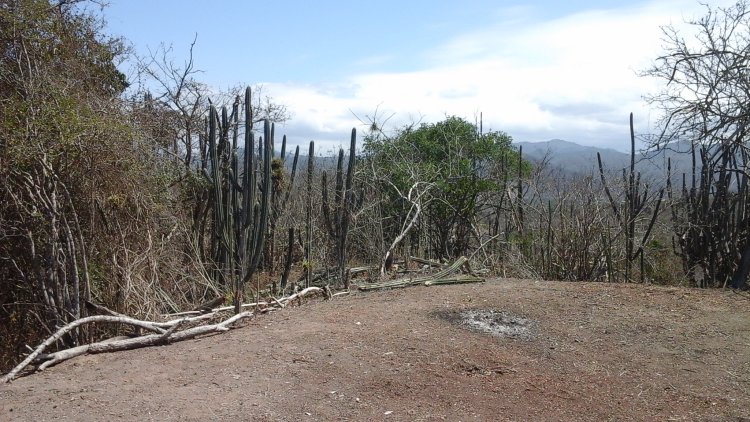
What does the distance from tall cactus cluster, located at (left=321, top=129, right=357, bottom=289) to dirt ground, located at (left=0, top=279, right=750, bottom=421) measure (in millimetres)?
1818

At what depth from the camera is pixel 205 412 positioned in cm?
472

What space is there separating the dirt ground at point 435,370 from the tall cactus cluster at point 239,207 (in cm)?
128

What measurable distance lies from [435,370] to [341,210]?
14.3 feet

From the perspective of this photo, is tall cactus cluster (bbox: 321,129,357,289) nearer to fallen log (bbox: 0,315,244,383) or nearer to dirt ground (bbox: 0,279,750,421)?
dirt ground (bbox: 0,279,750,421)

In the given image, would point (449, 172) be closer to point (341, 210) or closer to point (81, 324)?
point (341, 210)

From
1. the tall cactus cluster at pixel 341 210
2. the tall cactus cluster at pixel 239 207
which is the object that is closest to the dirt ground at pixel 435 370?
the tall cactus cluster at pixel 239 207

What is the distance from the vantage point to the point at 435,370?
5.50 metres

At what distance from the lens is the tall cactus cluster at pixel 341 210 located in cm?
908

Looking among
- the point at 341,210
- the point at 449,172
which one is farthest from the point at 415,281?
the point at 449,172

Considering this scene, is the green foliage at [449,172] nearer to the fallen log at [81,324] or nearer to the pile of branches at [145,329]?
the pile of branches at [145,329]

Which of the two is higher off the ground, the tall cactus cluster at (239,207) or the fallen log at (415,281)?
the tall cactus cluster at (239,207)

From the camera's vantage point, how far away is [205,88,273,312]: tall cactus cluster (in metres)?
7.88

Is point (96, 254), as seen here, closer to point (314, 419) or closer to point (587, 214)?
point (314, 419)

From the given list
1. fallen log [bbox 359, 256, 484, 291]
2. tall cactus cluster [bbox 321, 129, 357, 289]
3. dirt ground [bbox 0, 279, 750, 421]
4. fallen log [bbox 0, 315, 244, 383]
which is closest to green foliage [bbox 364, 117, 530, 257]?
tall cactus cluster [bbox 321, 129, 357, 289]
